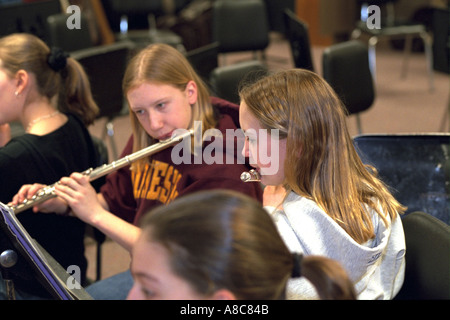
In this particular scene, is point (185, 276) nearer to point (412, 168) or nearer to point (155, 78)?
point (155, 78)

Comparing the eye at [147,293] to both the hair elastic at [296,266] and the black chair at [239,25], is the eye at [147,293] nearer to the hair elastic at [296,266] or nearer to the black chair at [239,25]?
the hair elastic at [296,266]

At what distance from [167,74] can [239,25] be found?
2.45m

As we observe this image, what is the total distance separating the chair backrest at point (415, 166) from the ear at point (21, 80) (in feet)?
3.17

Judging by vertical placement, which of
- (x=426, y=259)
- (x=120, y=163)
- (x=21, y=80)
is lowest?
(x=426, y=259)

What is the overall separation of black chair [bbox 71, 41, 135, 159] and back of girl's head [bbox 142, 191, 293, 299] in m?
1.86

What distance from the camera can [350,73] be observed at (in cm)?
261

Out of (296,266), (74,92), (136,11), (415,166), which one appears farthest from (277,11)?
(296,266)

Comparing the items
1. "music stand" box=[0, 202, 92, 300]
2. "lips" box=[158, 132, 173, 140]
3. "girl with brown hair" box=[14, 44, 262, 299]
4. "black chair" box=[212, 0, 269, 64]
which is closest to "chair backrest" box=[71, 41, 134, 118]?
"girl with brown hair" box=[14, 44, 262, 299]

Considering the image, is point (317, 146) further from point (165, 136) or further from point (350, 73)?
point (350, 73)

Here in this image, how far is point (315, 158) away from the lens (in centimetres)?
116

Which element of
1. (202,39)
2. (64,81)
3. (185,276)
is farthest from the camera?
(202,39)
